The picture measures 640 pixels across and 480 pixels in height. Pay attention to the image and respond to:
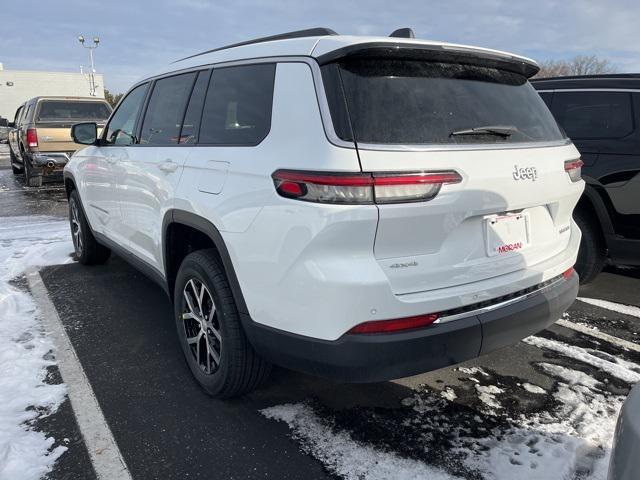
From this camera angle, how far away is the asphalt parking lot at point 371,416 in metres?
2.31

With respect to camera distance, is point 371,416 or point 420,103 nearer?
point 420,103

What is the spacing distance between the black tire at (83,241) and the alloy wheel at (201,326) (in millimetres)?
2634

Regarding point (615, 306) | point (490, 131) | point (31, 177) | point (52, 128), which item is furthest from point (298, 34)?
point (31, 177)

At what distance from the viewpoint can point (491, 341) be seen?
90.4 inches

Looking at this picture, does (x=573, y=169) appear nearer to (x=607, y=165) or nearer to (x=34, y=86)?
(x=607, y=165)

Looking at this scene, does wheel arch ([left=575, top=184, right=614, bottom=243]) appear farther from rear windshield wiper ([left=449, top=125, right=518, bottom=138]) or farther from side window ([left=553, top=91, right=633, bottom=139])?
rear windshield wiper ([left=449, top=125, right=518, bottom=138])

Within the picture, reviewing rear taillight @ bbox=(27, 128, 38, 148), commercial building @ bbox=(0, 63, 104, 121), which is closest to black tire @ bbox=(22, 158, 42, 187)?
rear taillight @ bbox=(27, 128, 38, 148)

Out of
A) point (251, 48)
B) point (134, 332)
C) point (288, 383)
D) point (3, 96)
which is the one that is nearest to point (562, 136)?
point (251, 48)

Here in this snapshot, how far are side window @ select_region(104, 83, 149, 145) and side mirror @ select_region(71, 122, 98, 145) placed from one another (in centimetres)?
19

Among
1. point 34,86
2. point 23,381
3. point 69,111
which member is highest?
point 34,86

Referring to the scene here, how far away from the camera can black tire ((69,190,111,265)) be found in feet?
17.1

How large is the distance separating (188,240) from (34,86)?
57393 mm

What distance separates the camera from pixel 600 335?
3.67 m

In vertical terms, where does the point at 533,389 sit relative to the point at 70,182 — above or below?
below
